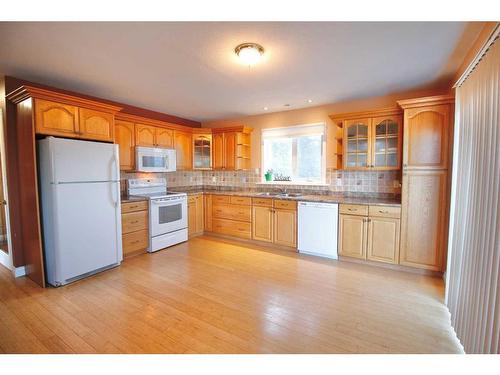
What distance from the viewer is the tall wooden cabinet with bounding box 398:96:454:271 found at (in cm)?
282

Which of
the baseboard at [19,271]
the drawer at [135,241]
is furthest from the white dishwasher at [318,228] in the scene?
the baseboard at [19,271]

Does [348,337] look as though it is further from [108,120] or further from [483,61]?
[108,120]

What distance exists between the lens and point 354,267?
10.7 feet

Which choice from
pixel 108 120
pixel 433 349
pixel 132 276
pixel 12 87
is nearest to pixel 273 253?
pixel 132 276

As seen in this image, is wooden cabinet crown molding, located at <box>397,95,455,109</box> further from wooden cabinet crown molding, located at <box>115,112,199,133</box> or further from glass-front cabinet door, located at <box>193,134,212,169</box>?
wooden cabinet crown molding, located at <box>115,112,199,133</box>

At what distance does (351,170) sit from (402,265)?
5.03 feet

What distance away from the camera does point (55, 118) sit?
8.79 feet

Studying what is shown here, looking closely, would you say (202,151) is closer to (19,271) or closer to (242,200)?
(242,200)

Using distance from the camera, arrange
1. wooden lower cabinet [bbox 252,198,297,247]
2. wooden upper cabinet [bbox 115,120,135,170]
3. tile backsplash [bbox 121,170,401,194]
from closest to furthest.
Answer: tile backsplash [bbox 121,170,401,194], wooden upper cabinet [bbox 115,120,135,170], wooden lower cabinet [bbox 252,198,297,247]

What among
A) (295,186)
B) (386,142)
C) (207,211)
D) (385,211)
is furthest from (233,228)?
(386,142)

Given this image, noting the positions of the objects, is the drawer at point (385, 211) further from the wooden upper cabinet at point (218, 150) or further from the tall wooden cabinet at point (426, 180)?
Answer: the wooden upper cabinet at point (218, 150)

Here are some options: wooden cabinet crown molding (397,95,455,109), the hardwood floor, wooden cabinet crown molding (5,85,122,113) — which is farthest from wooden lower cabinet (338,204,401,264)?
wooden cabinet crown molding (5,85,122,113)

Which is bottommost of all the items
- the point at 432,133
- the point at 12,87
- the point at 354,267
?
the point at 354,267

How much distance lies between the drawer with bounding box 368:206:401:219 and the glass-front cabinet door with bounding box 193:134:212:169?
10.5ft
